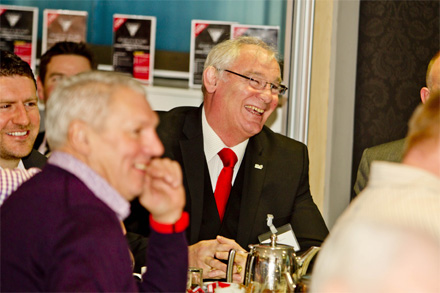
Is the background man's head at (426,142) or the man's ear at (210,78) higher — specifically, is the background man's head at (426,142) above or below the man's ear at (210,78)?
below

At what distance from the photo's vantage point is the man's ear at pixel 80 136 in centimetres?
152

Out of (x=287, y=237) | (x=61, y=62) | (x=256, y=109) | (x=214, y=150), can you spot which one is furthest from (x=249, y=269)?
(x=61, y=62)

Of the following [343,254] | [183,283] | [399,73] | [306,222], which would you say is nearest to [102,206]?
Result: [183,283]

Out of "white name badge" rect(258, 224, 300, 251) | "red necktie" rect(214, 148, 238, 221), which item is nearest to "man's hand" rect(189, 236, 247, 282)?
"white name badge" rect(258, 224, 300, 251)

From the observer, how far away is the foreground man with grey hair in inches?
54.7

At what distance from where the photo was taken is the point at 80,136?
1.52 metres

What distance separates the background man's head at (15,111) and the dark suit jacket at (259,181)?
0.56 metres

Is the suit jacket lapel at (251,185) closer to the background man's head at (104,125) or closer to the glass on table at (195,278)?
the glass on table at (195,278)

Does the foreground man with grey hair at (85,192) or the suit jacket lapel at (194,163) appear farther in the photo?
the suit jacket lapel at (194,163)

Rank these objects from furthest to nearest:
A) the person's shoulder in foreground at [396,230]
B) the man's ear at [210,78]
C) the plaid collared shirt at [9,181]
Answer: the man's ear at [210,78]
the plaid collared shirt at [9,181]
the person's shoulder in foreground at [396,230]

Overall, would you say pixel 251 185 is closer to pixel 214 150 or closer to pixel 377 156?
pixel 214 150

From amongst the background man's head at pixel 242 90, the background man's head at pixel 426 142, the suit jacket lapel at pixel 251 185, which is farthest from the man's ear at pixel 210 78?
the background man's head at pixel 426 142

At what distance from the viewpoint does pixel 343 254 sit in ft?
3.79

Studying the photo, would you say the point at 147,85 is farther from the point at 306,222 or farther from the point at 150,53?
the point at 306,222
